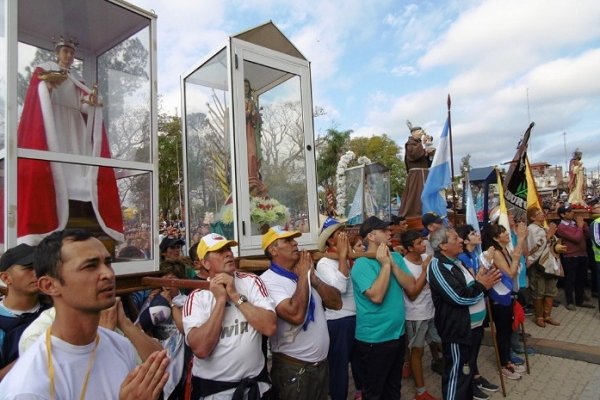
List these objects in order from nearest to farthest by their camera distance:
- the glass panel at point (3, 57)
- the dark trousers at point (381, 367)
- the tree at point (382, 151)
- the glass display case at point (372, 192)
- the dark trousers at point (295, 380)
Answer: the glass panel at point (3, 57) → the dark trousers at point (295, 380) → the dark trousers at point (381, 367) → the glass display case at point (372, 192) → the tree at point (382, 151)

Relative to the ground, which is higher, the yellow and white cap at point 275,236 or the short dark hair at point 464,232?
the yellow and white cap at point 275,236

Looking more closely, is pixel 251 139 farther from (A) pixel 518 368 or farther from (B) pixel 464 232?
(A) pixel 518 368

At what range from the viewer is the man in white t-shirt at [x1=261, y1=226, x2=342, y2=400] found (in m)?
2.66

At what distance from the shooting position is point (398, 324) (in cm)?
353

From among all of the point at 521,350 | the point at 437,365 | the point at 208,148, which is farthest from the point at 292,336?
the point at 521,350

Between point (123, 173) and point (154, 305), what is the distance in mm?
1051

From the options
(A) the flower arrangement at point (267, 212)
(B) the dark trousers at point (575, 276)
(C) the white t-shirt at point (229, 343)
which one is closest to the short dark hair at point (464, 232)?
(A) the flower arrangement at point (267, 212)

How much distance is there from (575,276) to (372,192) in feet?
16.1

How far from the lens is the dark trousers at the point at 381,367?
11.4ft

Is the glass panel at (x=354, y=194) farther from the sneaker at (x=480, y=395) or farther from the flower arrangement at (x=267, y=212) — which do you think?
the sneaker at (x=480, y=395)

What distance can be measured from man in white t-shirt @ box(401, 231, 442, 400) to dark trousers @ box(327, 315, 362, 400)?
0.77 metres

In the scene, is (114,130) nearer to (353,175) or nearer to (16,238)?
(16,238)

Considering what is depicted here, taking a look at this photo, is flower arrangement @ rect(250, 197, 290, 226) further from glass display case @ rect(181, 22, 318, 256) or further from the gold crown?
the gold crown

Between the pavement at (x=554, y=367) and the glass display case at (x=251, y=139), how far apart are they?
7.55ft
